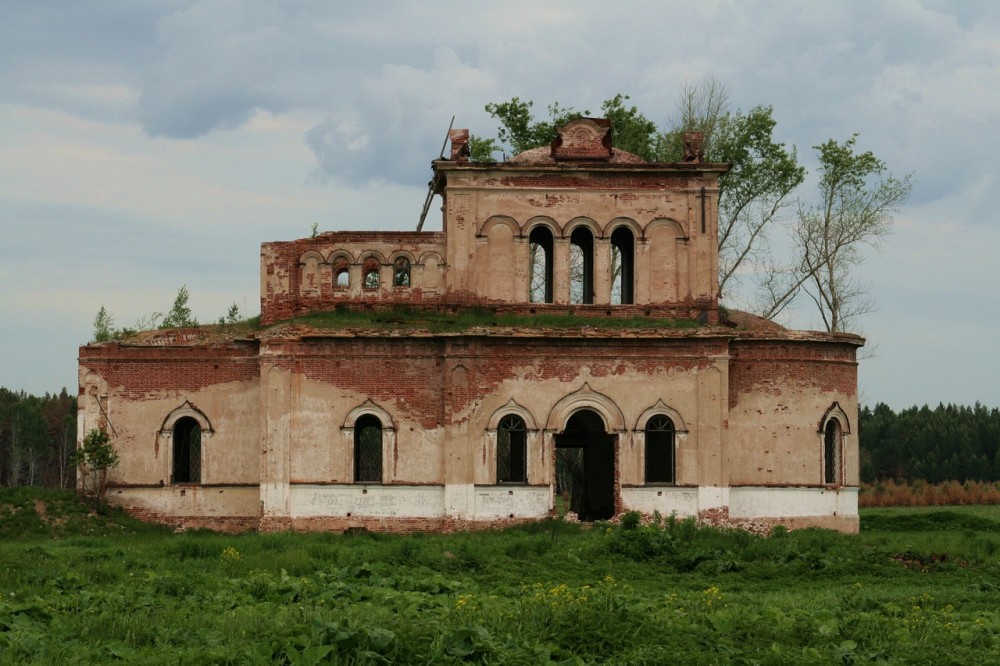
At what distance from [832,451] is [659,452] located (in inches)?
157

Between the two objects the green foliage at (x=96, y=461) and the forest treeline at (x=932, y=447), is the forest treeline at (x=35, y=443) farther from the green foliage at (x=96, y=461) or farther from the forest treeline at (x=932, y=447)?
the forest treeline at (x=932, y=447)

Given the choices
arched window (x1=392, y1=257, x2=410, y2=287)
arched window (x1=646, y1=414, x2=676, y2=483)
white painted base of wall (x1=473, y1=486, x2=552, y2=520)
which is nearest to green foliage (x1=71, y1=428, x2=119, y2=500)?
arched window (x1=392, y1=257, x2=410, y2=287)

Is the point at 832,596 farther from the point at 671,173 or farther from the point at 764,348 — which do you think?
the point at 671,173

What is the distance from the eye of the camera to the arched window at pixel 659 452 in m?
27.9

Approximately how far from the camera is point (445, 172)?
28750 millimetres

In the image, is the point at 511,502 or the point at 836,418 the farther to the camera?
the point at 836,418

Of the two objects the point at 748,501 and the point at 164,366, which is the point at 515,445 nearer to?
the point at 748,501

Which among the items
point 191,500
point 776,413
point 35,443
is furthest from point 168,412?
point 35,443

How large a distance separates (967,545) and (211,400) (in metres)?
15.9

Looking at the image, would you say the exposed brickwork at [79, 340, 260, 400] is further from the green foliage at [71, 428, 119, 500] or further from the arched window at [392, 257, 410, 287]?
the arched window at [392, 257, 410, 287]

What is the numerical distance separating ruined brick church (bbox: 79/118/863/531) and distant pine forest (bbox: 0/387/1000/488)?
33013 millimetres

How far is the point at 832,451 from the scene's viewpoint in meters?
28.9

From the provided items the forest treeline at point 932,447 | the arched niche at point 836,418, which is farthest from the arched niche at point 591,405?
the forest treeline at point 932,447

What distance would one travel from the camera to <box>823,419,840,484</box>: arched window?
94.0 ft
